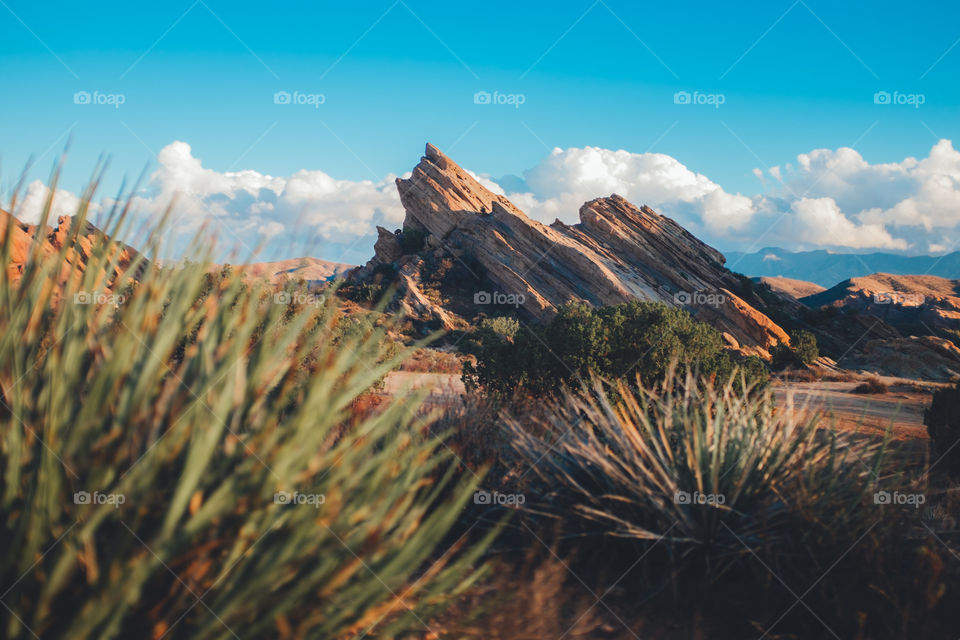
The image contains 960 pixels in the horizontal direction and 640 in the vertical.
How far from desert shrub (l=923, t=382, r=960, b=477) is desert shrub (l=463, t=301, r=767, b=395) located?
208 cm

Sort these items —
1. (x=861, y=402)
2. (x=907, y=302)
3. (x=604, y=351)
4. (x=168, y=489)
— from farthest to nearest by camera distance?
(x=907, y=302)
(x=861, y=402)
(x=604, y=351)
(x=168, y=489)

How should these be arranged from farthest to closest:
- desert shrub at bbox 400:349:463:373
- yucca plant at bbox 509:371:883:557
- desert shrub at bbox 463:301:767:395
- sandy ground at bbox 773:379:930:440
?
desert shrub at bbox 400:349:463:373 < sandy ground at bbox 773:379:930:440 < desert shrub at bbox 463:301:767:395 < yucca plant at bbox 509:371:883:557

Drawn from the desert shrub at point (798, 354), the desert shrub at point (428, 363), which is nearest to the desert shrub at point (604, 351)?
the desert shrub at point (428, 363)

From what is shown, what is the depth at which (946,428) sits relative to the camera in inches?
281

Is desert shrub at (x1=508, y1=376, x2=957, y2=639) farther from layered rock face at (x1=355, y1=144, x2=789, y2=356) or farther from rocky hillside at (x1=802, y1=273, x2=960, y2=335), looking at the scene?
rocky hillside at (x1=802, y1=273, x2=960, y2=335)

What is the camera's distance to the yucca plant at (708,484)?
11.8 feet

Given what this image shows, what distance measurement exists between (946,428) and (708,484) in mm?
5350

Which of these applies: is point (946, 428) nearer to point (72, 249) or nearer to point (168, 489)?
point (168, 489)

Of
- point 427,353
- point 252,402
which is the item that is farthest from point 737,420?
point 427,353

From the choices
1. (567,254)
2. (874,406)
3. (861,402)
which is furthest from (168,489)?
(567,254)

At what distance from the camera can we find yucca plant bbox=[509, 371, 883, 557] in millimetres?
3598

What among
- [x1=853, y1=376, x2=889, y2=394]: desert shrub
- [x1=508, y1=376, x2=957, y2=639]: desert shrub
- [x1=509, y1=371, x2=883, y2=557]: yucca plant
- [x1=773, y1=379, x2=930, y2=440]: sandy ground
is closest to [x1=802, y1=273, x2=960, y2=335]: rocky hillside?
[x1=773, y1=379, x2=930, y2=440]: sandy ground

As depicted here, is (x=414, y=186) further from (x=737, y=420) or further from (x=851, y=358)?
(x=737, y=420)

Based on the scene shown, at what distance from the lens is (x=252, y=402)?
1.99 metres
